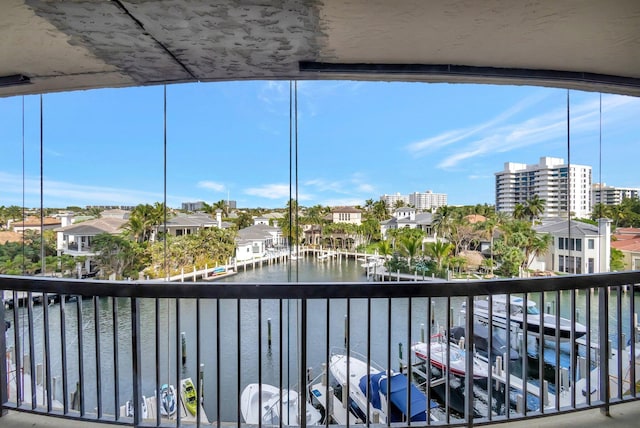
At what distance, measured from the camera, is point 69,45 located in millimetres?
1934

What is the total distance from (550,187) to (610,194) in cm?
53

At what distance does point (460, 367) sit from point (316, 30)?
169 inches

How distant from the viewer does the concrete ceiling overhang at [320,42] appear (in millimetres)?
1589

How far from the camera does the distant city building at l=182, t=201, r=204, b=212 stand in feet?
9.14

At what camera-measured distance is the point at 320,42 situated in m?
1.91

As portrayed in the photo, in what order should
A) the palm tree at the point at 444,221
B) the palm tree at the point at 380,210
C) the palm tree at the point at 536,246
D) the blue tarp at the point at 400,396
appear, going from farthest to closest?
the blue tarp at the point at 400,396, the palm tree at the point at 380,210, the palm tree at the point at 444,221, the palm tree at the point at 536,246

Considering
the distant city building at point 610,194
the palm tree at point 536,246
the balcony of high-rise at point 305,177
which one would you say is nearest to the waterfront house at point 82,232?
the balcony of high-rise at point 305,177

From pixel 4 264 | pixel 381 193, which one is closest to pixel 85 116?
pixel 4 264

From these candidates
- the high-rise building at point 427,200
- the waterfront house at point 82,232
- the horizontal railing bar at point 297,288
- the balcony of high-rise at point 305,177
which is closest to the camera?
the horizontal railing bar at point 297,288

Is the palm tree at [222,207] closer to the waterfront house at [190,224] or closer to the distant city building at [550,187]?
the waterfront house at [190,224]

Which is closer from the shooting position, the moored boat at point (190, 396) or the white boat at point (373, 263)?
the white boat at point (373, 263)

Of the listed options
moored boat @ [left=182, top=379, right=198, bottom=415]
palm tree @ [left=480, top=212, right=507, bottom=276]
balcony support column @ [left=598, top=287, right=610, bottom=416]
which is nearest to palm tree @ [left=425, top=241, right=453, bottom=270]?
palm tree @ [left=480, top=212, right=507, bottom=276]

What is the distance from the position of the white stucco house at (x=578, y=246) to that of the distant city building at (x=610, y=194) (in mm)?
181

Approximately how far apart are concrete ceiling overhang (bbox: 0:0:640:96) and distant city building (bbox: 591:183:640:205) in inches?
31.8
